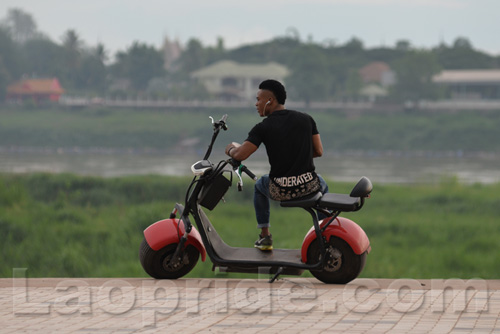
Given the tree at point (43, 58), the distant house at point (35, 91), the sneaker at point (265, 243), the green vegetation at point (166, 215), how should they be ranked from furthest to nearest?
the tree at point (43, 58), the distant house at point (35, 91), the green vegetation at point (166, 215), the sneaker at point (265, 243)

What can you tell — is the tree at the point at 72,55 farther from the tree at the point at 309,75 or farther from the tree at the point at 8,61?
the tree at the point at 309,75

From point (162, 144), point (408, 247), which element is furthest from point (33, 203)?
point (162, 144)

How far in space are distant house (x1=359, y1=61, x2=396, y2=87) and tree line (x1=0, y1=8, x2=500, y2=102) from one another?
3.42 feet

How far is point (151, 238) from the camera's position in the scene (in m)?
6.14

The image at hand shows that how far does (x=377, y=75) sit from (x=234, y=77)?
53.3 ft

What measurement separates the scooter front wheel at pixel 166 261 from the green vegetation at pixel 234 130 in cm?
6502

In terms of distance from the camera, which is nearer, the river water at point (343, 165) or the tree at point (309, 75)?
the river water at point (343, 165)

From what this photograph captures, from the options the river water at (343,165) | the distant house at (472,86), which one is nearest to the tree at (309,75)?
the river water at (343,165)

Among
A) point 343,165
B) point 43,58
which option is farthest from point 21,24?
point 343,165

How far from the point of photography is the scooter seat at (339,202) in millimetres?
5789

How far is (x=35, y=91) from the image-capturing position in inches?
Answer: 3425

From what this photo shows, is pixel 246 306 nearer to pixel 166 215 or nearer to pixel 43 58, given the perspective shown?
pixel 166 215

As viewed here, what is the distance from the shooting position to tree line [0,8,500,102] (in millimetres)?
80000

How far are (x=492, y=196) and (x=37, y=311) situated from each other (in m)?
18.6
